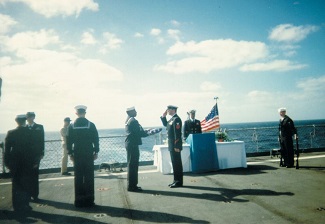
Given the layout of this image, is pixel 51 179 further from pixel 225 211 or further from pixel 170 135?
pixel 225 211

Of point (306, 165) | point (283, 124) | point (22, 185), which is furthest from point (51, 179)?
point (306, 165)

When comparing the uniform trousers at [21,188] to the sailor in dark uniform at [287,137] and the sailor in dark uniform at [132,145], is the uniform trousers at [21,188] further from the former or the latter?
the sailor in dark uniform at [287,137]

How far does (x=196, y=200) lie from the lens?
5.60 metres

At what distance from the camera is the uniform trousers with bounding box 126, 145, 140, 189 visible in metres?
6.69

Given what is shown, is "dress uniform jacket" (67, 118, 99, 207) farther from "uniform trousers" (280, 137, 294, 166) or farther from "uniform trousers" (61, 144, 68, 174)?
"uniform trousers" (280, 137, 294, 166)

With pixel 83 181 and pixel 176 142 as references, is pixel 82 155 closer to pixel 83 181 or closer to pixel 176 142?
pixel 83 181

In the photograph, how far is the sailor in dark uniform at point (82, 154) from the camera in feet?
18.0

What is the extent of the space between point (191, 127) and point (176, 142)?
3.29 meters

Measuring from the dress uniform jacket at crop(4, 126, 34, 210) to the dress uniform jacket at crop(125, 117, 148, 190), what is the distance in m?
2.49

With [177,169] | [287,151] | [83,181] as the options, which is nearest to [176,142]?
[177,169]

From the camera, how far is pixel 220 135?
9.59 meters

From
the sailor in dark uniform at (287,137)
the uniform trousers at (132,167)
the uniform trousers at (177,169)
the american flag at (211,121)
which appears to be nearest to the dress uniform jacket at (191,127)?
the american flag at (211,121)

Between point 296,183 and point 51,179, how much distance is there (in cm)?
812

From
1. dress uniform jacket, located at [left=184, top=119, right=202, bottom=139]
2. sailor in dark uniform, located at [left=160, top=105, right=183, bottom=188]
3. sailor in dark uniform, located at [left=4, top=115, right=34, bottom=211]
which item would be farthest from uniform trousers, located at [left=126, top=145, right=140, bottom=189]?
dress uniform jacket, located at [left=184, top=119, right=202, bottom=139]
